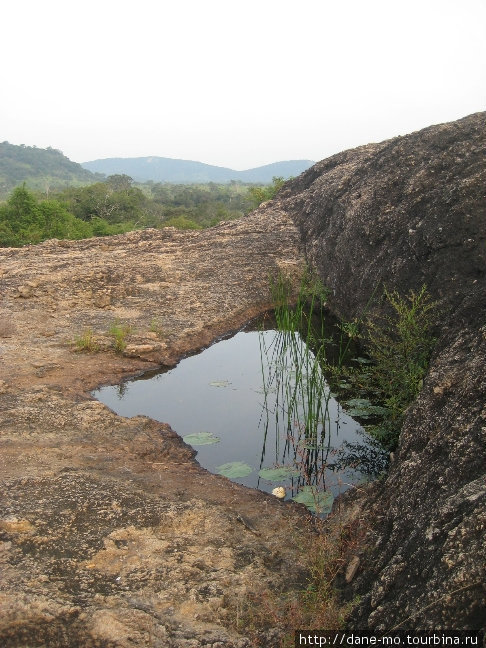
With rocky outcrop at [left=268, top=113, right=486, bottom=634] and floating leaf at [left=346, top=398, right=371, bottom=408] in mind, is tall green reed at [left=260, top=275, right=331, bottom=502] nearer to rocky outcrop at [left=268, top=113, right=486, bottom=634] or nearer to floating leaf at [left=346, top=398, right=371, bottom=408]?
floating leaf at [left=346, top=398, right=371, bottom=408]

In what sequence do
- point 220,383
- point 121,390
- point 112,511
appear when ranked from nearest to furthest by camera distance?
point 112,511 < point 121,390 < point 220,383

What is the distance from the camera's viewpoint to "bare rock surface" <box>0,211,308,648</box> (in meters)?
2.65

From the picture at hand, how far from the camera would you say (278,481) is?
420cm

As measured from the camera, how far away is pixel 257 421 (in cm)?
521

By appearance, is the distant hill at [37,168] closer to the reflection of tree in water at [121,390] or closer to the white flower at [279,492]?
the reflection of tree in water at [121,390]

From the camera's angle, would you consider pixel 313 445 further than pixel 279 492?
Yes

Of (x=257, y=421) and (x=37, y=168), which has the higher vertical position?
(x=37, y=168)

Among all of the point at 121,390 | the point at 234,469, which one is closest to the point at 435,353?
the point at 234,469

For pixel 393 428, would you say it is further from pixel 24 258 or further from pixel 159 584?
pixel 24 258

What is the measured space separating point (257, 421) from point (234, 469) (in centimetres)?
94

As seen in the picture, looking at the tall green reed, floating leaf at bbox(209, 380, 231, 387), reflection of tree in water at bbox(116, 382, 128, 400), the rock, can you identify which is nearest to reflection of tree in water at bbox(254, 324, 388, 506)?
the tall green reed

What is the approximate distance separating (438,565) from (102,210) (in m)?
20.2

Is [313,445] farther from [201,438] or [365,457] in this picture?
[201,438]

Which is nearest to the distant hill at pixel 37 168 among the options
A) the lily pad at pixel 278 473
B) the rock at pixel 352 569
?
the lily pad at pixel 278 473
